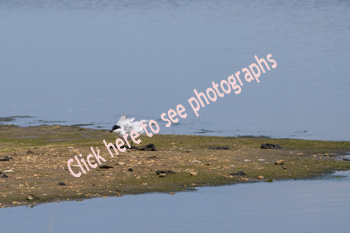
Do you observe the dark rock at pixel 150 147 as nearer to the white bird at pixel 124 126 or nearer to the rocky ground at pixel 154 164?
the rocky ground at pixel 154 164

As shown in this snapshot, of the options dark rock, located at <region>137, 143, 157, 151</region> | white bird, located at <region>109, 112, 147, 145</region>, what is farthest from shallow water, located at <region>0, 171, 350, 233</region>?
white bird, located at <region>109, 112, 147, 145</region>

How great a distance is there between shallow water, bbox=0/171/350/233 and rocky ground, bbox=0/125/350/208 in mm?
583

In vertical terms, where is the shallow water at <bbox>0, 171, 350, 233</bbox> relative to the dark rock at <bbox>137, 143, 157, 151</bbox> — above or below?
below

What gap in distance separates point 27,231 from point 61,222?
2.08ft

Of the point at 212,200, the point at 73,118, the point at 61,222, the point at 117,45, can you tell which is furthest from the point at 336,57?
the point at 61,222

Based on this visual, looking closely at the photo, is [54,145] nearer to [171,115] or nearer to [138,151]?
[138,151]

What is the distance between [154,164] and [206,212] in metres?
3.83

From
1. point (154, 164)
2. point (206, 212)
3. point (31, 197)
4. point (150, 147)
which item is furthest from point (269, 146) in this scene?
point (31, 197)

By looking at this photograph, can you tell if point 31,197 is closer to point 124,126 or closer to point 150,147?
point 150,147

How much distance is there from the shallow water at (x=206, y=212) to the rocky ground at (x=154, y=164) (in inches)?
22.9

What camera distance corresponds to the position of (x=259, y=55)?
3397 cm

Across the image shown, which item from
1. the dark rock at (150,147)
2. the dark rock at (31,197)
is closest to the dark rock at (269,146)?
the dark rock at (150,147)

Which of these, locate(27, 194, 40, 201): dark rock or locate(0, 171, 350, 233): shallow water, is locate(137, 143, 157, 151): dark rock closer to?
locate(0, 171, 350, 233): shallow water

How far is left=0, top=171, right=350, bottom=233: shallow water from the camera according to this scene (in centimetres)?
948
